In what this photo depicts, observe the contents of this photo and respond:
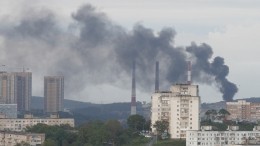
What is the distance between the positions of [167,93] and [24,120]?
30791 mm

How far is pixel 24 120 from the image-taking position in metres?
106

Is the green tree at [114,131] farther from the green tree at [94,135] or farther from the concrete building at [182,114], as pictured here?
the concrete building at [182,114]

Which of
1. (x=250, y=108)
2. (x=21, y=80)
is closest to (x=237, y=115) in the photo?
(x=250, y=108)

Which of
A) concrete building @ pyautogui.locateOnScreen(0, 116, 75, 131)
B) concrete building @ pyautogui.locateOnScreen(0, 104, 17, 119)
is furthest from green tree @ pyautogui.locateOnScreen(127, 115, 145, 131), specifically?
concrete building @ pyautogui.locateOnScreen(0, 104, 17, 119)

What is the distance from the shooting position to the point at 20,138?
81.5 m

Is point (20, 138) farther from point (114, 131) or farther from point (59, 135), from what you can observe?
point (114, 131)

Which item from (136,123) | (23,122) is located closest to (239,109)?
(23,122)

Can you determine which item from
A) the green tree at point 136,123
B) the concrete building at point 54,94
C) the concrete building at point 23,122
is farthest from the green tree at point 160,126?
the concrete building at point 54,94

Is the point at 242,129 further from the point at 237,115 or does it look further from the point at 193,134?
the point at 237,115

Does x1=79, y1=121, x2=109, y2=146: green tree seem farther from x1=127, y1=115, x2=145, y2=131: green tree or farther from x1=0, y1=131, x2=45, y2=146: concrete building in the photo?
x1=0, y1=131, x2=45, y2=146: concrete building

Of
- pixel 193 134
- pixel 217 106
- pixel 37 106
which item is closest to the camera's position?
pixel 193 134

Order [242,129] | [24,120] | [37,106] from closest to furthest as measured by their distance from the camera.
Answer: [242,129] → [24,120] → [37,106]

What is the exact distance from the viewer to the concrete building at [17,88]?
149000 mm

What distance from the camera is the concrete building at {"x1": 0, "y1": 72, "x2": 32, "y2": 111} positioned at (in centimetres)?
14900
